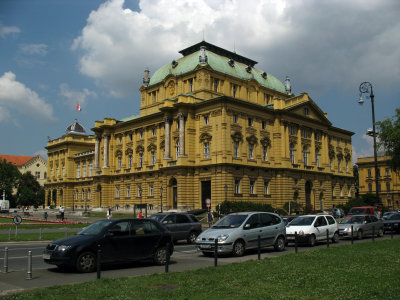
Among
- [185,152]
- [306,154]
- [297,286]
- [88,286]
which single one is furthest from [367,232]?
[306,154]

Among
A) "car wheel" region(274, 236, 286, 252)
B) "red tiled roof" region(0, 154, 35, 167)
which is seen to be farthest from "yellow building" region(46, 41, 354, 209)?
"red tiled roof" region(0, 154, 35, 167)

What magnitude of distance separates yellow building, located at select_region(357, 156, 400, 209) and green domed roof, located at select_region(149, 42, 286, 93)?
36313 millimetres

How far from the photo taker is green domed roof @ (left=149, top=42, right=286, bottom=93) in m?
67.0

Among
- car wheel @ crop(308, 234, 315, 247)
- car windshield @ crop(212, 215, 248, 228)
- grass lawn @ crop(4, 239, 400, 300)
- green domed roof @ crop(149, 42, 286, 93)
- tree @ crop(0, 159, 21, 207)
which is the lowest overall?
car wheel @ crop(308, 234, 315, 247)

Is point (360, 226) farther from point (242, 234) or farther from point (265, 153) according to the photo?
point (265, 153)

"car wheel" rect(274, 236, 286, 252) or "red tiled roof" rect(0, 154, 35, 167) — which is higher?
"red tiled roof" rect(0, 154, 35, 167)

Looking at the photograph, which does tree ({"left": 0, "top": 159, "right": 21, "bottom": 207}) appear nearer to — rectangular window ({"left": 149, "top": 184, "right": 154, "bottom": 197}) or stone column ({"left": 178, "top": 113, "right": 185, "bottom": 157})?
rectangular window ({"left": 149, "top": 184, "right": 154, "bottom": 197})

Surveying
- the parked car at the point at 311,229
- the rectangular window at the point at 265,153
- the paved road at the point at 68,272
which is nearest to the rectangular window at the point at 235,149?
the rectangular window at the point at 265,153

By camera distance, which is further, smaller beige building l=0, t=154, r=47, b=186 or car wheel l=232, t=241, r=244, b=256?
smaller beige building l=0, t=154, r=47, b=186

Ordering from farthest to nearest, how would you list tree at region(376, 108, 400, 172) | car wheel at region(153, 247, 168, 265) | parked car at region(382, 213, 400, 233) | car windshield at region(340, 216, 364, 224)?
1. tree at region(376, 108, 400, 172)
2. parked car at region(382, 213, 400, 233)
3. car windshield at region(340, 216, 364, 224)
4. car wheel at region(153, 247, 168, 265)

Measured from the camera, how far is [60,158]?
101625mm

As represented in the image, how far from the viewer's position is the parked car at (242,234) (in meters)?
18.2

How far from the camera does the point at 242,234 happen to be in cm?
1873

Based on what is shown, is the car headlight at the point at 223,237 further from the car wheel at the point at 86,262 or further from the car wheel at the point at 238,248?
the car wheel at the point at 86,262
